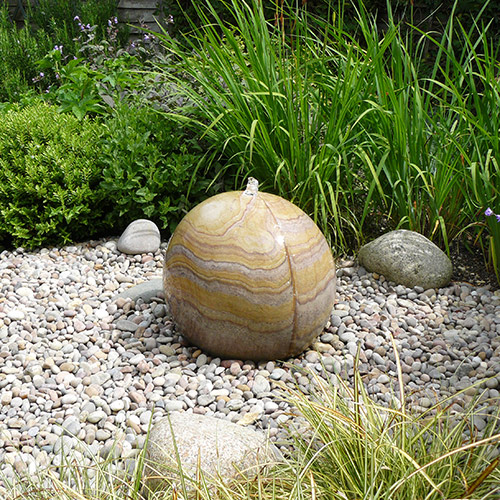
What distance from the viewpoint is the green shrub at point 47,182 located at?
4.02 metres

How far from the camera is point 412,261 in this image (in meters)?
3.48

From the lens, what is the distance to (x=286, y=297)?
271 centimetres

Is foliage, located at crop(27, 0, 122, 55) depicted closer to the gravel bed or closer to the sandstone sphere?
the gravel bed

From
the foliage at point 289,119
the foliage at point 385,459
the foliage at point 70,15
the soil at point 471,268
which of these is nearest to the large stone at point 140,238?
the foliage at point 289,119

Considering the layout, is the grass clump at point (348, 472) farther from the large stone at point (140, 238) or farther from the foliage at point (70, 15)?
the foliage at point (70, 15)

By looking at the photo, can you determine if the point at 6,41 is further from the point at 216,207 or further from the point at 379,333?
the point at 379,333

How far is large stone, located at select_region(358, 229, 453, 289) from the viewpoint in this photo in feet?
11.5

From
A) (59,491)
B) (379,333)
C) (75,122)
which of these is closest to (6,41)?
(75,122)

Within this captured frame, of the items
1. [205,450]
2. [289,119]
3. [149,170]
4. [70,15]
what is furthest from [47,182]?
[70,15]

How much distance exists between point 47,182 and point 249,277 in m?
1.90

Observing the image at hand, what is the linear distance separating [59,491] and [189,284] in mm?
1070

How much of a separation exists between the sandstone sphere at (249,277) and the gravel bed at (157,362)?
145mm

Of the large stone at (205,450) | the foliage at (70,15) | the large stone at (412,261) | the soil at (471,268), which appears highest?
the foliage at (70,15)

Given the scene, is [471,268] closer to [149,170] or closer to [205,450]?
[149,170]
